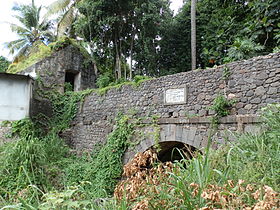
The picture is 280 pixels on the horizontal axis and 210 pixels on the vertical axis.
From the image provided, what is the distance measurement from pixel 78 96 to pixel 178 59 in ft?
17.9

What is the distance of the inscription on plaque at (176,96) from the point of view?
546 cm

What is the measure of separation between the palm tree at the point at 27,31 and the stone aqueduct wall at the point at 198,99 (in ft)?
40.1

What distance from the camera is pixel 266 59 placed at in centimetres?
424

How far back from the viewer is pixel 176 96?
5.61m

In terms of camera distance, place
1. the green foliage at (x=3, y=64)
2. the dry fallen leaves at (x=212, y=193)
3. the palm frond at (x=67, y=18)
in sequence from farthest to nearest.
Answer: the green foliage at (x=3, y=64)
the palm frond at (x=67, y=18)
the dry fallen leaves at (x=212, y=193)

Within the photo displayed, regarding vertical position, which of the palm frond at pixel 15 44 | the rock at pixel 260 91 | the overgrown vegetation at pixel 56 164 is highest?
the palm frond at pixel 15 44

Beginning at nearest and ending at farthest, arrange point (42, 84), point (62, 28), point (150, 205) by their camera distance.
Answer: point (150, 205) → point (42, 84) → point (62, 28)

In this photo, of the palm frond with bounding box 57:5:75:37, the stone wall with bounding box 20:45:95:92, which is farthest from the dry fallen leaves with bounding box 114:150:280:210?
the palm frond with bounding box 57:5:75:37

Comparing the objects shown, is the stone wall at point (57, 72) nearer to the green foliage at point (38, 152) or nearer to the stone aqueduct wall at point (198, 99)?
the green foliage at point (38, 152)

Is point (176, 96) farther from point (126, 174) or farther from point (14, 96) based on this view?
point (14, 96)

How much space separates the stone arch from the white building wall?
432 centimetres

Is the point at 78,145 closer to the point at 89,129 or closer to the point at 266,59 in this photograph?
the point at 89,129

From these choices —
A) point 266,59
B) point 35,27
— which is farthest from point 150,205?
point 35,27

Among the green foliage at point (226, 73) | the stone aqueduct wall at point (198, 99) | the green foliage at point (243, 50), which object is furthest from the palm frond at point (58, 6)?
the green foliage at point (226, 73)
